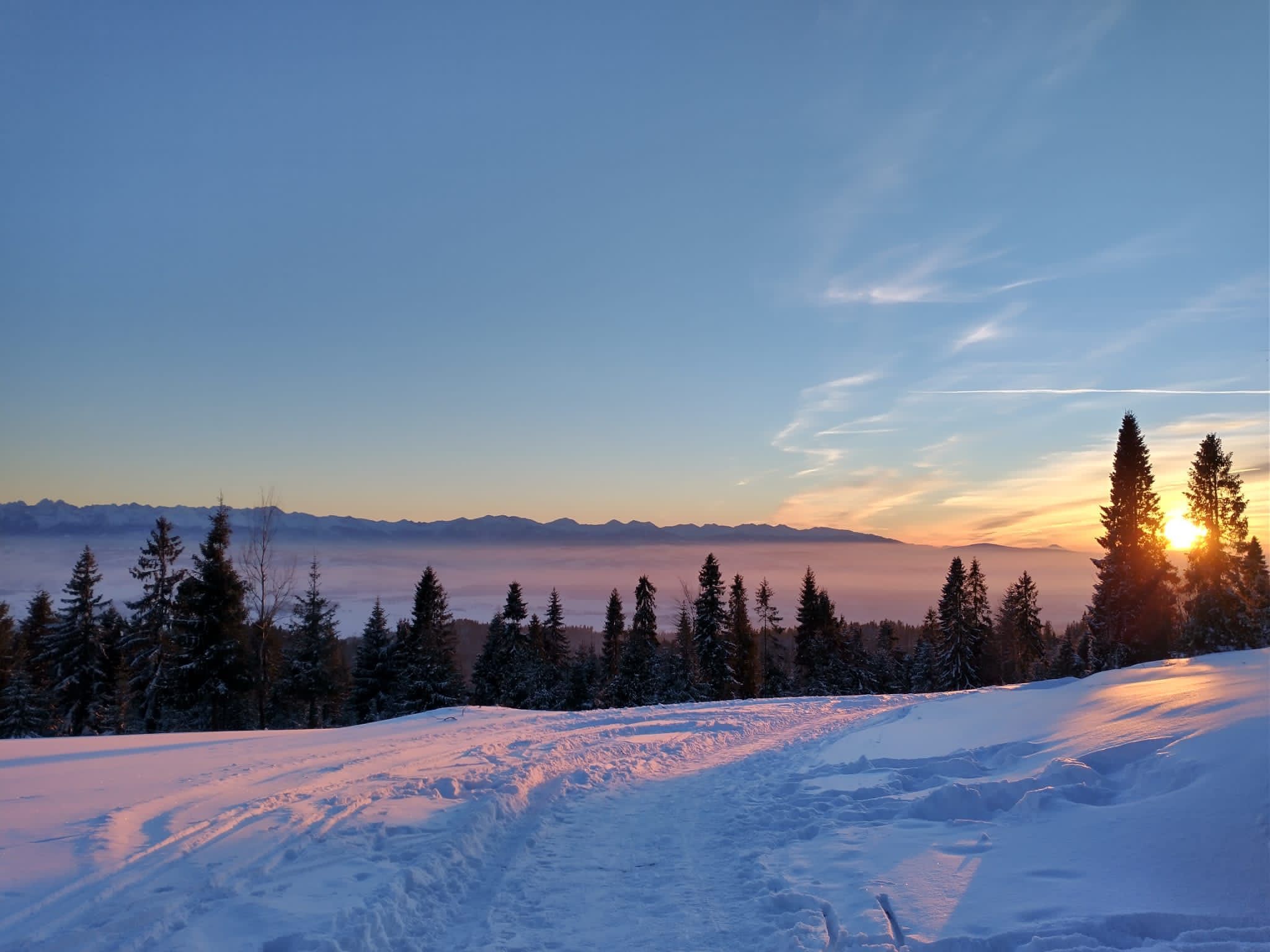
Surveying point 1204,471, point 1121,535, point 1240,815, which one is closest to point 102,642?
point 1240,815

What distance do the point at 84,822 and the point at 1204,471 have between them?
168 feet

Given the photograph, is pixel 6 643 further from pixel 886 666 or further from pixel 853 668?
pixel 886 666

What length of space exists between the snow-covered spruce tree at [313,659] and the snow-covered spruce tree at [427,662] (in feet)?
15.1

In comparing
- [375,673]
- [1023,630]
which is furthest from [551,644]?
[1023,630]

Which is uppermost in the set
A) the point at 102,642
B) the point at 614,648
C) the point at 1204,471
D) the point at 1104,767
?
the point at 1204,471

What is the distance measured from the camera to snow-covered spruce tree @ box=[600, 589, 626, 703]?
6731cm

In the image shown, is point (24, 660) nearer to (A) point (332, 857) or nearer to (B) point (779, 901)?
(A) point (332, 857)

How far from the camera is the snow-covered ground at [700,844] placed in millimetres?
5223

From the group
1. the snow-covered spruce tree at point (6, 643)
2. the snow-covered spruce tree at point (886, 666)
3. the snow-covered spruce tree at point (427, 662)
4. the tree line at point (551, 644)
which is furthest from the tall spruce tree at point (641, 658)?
the snow-covered spruce tree at point (6, 643)

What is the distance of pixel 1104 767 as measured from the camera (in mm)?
7367

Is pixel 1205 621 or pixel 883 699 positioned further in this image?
pixel 1205 621

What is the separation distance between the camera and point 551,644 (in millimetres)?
69375

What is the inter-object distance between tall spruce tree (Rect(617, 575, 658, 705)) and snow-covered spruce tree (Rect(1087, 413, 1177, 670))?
102 ft

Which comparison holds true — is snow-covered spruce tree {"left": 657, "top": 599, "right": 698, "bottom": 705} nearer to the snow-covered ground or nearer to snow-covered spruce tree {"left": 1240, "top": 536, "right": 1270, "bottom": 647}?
snow-covered spruce tree {"left": 1240, "top": 536, "right": 1270, "bottom": 647}
